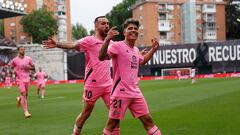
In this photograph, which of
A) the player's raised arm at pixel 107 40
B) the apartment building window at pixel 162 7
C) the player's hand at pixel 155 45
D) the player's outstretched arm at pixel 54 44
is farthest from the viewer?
the apartment building window at pixel 162 7

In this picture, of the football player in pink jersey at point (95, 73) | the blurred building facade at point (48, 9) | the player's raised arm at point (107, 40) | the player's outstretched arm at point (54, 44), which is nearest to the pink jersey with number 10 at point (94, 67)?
the football player in pink jersey at point (95, 73)

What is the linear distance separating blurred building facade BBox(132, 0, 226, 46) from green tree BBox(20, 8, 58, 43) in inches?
653

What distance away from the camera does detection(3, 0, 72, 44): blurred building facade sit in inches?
3497

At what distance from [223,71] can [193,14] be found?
105ft

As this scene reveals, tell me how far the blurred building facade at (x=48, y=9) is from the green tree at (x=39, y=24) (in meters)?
2.96

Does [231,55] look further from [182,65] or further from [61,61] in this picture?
[61,61]

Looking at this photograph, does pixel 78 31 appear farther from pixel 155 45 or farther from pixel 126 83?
pixel 126 83

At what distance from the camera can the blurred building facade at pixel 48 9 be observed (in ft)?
291

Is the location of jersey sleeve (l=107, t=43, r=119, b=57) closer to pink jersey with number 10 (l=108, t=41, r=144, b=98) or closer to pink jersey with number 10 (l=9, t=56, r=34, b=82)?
pink jersey with number 10 (l=108, t=41, r=144, b=98)

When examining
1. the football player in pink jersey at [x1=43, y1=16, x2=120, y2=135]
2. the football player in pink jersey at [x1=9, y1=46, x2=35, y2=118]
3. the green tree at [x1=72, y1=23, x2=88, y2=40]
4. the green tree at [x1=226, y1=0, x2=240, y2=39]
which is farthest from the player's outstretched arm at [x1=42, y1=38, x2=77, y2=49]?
the green tree at [x1=72, y1=23, x2=88, y2=40]

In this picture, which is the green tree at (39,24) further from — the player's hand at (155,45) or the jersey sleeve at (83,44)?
the player's hand at (155,45)

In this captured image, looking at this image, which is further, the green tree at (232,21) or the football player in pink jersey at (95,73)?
the green tree at (232,21)

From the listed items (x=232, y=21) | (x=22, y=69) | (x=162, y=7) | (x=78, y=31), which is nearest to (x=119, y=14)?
(x=162, y=7)

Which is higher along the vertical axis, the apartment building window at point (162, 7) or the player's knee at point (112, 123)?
the apartment building window at point (162, 7)
